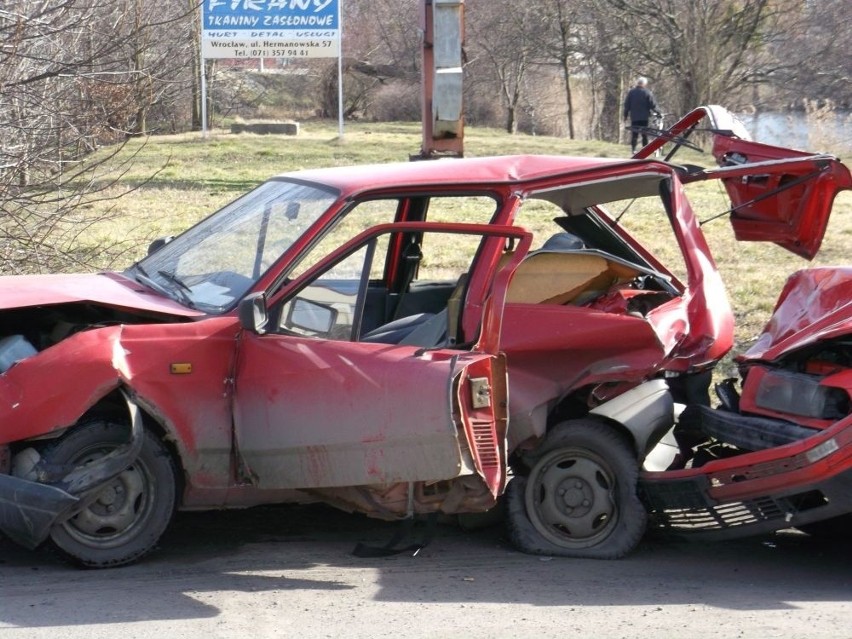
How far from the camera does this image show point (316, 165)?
2316cm

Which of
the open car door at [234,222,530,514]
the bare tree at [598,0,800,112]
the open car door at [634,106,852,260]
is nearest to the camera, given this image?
the open car door at [234,222,530,514]

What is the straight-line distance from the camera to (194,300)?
5539 millimetres

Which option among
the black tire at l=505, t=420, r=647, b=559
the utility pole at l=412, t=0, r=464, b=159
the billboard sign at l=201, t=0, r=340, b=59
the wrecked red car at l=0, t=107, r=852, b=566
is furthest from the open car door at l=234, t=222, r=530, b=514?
the billboard sign at l=201, t=0, r=340, b=59

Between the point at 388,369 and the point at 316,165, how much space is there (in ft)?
60.7

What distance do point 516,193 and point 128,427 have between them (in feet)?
6.95

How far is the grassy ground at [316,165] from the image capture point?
1222 centimetres

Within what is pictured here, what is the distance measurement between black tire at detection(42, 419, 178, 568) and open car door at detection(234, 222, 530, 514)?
37 cm

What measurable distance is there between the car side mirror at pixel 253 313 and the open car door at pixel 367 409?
0.04 ft

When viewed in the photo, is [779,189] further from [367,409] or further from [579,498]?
[367,409]

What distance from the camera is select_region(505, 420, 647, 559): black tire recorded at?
5.67m

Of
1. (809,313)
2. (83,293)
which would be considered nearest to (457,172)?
(83,293)

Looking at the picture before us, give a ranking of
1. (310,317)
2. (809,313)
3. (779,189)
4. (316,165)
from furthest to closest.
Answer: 1. (316,165)
2. (779,189)
3. (809,313)
4. (310,317)

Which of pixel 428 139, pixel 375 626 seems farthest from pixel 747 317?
pixel 428 139

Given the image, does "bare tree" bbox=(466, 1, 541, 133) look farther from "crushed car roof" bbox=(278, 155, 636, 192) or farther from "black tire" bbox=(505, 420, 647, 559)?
"black tire" bbox=(505, 420, 647, 559)
